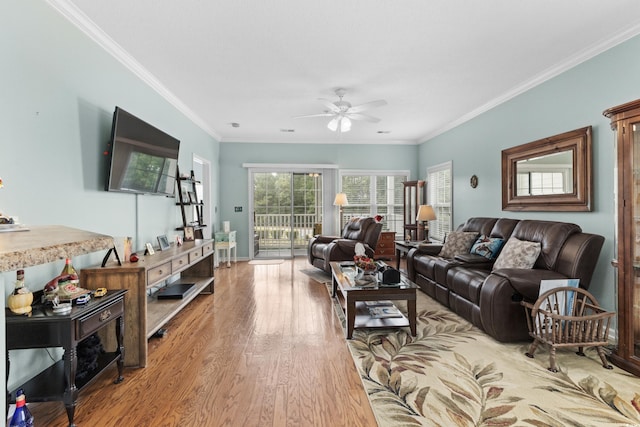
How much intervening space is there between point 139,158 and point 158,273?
119 cm

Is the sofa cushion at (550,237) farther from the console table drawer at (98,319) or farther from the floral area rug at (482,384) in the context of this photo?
the console table drawer at (98,319)

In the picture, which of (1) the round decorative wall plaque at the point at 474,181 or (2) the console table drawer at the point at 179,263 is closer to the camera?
(2) the console table drawer at the point at 179,263

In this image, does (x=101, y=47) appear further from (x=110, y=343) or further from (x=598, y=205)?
(x=598, y=205)

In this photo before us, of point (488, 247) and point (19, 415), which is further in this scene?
point (488, 247)

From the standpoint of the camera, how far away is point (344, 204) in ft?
22.2

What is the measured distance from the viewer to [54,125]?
225 centimetres

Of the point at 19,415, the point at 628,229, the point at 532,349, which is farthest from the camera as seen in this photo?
the point at 532,349

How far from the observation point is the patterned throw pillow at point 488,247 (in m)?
3.72

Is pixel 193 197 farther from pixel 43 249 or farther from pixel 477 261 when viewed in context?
pixel 43 249

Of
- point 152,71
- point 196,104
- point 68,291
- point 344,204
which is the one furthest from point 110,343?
point 344,204

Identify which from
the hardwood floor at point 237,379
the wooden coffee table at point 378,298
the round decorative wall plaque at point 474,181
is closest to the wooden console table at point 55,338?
the hardwood floor at point 237,379

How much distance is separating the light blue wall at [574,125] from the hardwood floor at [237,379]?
2550mm

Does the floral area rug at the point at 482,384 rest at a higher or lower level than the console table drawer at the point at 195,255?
lower

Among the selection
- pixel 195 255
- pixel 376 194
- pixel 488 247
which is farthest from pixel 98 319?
pixel 376 194
